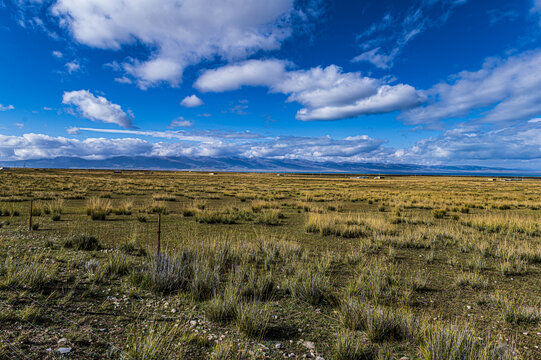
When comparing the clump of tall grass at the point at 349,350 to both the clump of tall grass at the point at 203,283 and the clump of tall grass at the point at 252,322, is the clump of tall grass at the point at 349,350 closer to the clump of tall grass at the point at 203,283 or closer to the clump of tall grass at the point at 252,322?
the clump of tall grass at the point at 252,322

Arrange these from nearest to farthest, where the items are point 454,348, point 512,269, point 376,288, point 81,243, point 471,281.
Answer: point 454,348 → point 376,288 → point 471,281 → point 512,269 → point 81,243

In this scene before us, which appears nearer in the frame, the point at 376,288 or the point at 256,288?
the point at 376,288

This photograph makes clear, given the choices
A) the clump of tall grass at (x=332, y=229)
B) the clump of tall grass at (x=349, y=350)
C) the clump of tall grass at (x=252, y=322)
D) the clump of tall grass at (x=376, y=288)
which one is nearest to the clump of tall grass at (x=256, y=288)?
the clump of tall grass at (x=252, y=322)

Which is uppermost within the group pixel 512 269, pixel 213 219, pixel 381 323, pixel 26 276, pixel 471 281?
pixel 26 276

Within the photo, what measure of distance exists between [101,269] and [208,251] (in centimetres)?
253

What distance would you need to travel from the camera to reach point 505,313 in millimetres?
4578

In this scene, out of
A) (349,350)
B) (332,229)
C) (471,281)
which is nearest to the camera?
(349,350)

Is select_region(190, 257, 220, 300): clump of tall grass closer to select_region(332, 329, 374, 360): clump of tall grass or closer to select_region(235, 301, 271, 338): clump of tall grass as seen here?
select_region(235, 301, 271, 338): clump of tall grass

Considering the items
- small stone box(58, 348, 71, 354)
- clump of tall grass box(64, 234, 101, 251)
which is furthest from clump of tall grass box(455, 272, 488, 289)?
clump of tall grass box(64, 234, 101, 251)

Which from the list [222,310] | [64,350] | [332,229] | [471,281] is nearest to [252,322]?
[222,310]

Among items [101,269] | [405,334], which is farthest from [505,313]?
[101,269]

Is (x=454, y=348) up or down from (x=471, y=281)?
up

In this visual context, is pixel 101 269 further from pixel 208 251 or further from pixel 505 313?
pixel 505 313

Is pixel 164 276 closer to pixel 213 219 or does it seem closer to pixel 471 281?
pixel 471 281
